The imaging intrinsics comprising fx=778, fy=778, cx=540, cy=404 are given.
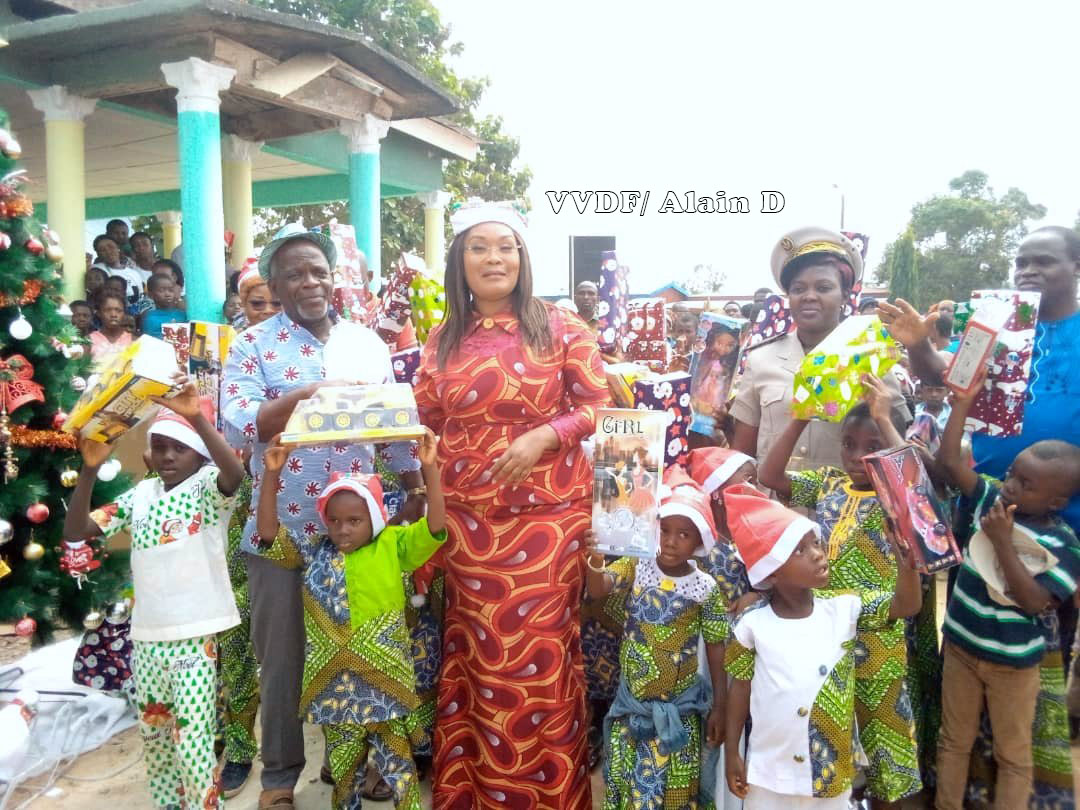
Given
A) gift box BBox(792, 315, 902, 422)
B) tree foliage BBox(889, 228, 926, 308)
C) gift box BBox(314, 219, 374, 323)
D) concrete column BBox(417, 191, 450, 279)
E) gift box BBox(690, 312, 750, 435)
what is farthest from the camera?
tree foliage BBox(889, 228, 926, 308)

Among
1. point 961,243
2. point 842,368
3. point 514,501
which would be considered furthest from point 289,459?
point 961,243

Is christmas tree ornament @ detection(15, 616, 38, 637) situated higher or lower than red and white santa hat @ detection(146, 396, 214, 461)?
lower

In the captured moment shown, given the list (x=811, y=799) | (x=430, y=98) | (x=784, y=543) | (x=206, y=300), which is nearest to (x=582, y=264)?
(x=784, y=543)

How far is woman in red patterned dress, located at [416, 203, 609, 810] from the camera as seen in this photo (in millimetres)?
2715

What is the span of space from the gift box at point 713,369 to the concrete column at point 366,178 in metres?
7.20

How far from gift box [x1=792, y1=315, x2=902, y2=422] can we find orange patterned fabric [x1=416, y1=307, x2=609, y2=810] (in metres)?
0.71

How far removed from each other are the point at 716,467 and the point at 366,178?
8.54 metres

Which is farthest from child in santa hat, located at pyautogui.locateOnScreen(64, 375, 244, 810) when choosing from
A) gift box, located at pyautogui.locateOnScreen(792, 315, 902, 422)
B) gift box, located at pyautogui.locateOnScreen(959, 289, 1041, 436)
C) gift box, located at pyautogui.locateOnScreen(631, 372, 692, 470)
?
gift box, located at pyautogui.locateOnScreen(959, 289, 1041, 436)

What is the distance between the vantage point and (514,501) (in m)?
2.72

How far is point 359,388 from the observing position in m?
2.49

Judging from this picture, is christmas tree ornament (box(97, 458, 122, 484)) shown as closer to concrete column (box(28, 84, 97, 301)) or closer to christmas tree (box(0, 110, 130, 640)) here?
christmas tree (box(0, 110, 130, 640))

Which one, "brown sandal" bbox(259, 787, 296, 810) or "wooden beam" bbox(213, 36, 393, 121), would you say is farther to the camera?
"wooden beam" bbox(213, 36, 393, 121)

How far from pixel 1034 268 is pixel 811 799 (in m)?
2.12

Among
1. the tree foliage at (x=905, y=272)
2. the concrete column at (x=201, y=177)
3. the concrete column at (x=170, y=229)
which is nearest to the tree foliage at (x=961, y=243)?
the tree foliage at (x=905, y=272)
